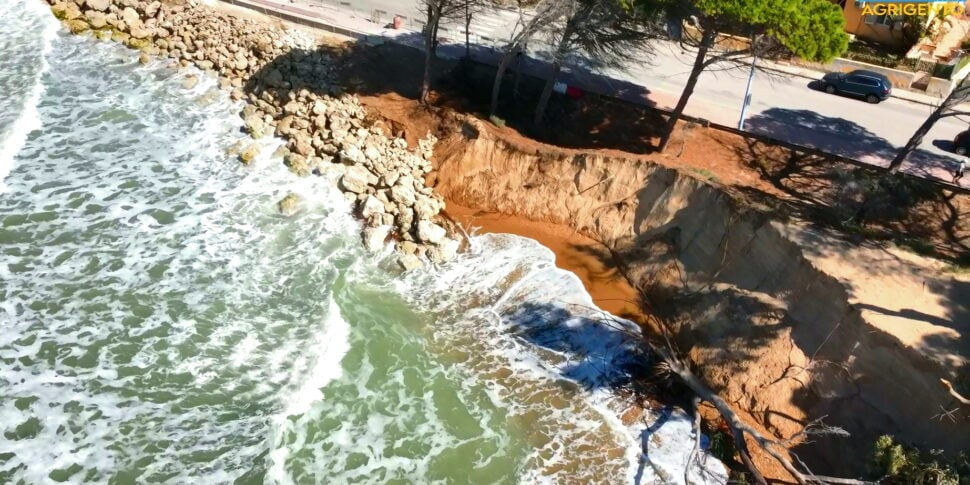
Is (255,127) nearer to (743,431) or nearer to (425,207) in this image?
(425,207)

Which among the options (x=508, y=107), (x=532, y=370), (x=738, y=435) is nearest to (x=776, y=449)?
(x=738, y=435)

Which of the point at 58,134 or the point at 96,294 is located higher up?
the point at 58,134

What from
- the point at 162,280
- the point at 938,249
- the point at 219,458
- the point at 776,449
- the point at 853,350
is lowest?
the point at 219,458

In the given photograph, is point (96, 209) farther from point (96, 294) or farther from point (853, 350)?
point (853, 350)

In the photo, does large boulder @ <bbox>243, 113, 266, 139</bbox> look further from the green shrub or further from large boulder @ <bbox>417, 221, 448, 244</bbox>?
the green shrub

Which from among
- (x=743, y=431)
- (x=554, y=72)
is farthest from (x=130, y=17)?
(x=743, y=431)

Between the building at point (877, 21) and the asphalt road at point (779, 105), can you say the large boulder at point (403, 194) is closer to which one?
the asphalt road at point (779, 105)

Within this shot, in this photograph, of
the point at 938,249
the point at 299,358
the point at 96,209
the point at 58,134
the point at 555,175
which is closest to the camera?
the point at 299,358

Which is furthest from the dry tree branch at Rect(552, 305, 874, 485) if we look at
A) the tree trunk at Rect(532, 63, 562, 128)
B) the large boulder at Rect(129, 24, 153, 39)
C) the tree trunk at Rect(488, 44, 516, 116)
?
the large boulder at Rect(129, 24, 153, 39)
